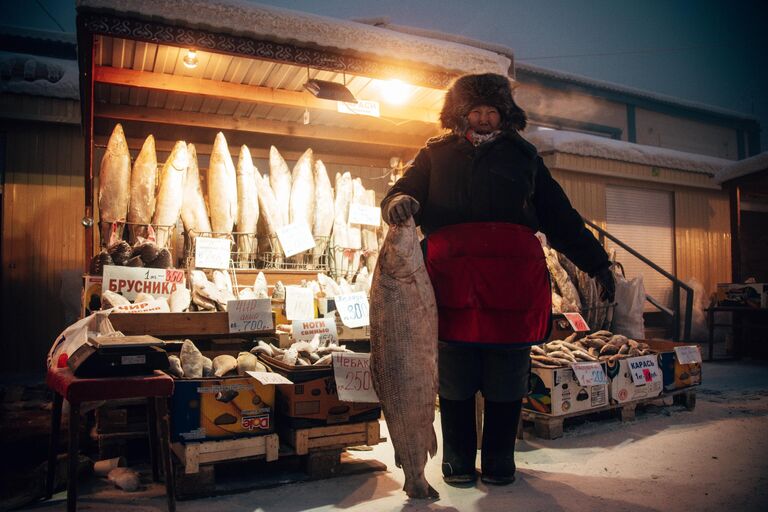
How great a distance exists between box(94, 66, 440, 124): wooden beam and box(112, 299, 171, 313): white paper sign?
2263 millimetres

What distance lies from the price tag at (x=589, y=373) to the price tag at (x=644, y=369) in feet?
1.16

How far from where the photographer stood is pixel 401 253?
269cm

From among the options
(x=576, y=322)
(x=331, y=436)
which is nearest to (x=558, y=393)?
(x=576, y=322)

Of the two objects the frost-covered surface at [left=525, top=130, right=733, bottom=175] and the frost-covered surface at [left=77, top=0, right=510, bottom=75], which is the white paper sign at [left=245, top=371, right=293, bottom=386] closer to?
the frost-covered surface at [left=77, top=0, right=510, bottom=75]

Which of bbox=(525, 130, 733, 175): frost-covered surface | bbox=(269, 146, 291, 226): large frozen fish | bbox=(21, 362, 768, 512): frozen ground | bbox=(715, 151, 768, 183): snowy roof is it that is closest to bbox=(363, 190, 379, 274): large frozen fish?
bbox=(269, 146, 291, 226): large frozen fish

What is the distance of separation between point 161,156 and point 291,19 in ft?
7.53

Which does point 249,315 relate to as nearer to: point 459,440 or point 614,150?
point 459,440

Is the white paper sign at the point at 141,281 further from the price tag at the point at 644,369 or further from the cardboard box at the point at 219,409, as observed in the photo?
the price tag at the point at 644,369

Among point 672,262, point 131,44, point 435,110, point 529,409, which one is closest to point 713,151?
point 672,262

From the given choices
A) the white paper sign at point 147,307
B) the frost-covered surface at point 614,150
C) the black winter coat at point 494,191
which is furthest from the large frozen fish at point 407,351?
the frost-covered surface at point 614,150

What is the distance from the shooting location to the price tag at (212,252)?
502cm

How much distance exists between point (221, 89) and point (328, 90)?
3.43 ft

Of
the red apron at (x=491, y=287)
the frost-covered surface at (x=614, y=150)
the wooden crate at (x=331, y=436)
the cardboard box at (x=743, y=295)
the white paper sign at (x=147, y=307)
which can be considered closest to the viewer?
the red apron at (x=491, y=287)

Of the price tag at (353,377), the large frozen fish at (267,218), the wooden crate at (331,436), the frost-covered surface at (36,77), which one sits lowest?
the wooden crate at (331,436)
